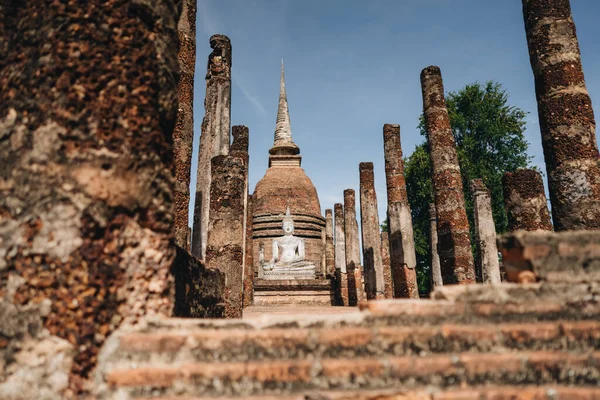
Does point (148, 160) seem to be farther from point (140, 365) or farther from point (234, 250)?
point (234, 250)

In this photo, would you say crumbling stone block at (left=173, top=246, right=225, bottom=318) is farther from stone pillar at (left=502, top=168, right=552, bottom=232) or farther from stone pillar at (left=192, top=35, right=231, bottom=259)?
stone pillar at (left=502, top=168, right=552, bottom=232)

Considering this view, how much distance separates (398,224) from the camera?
12000 millimetres

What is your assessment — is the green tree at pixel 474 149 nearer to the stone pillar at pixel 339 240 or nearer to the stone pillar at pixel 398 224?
the stone pillar at pixel 339 240

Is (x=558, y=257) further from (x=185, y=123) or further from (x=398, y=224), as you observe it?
(x=398, y=224)

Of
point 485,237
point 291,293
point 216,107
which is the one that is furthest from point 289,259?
point 216,107

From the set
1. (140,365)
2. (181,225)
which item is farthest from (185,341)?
(181,225)

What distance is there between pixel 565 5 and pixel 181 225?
22.3 feet

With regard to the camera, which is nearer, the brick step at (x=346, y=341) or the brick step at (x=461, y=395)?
the brick step at (x=461, y=395)

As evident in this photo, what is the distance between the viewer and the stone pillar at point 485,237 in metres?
10.5

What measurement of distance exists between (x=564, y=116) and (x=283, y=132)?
1130 inches

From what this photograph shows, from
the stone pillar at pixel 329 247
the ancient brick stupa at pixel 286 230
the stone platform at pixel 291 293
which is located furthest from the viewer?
the stone pillar at pixel 329 247

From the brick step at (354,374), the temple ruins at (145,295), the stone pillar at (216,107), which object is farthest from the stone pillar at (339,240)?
the brick step at (354,374)

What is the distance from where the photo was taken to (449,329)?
6.32 ft

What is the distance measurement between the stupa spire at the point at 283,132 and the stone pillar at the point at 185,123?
25.3 m
